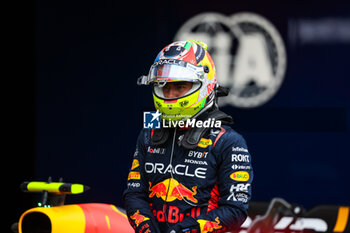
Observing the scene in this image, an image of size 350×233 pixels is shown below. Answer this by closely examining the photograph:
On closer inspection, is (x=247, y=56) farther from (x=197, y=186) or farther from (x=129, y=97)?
(x=197, y=186)

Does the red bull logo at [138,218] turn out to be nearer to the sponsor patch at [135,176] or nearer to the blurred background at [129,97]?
the sponsor patch at [135,176]

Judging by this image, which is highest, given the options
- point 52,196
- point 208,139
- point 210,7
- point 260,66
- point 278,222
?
point 210,7

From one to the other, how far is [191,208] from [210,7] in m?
2.74

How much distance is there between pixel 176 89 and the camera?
2223 millimetres

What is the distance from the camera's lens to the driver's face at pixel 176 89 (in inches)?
86.9

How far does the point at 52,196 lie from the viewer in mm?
2410

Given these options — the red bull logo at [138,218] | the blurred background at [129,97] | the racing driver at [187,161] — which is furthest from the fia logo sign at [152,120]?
the blurred background at [129,97]

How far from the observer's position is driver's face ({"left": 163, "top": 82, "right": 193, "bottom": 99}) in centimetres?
221

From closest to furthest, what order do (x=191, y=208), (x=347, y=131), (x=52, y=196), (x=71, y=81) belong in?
1. (x=191, y=208)
2. (x=52, y=196)
3. (x=347, y=131)
4. (x=71, y=81)

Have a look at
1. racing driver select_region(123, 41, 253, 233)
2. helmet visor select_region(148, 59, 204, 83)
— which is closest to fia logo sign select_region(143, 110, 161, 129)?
racing driver select_region(123, 41, 253, 233)

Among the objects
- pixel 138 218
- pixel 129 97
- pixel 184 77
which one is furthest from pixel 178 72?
pixel 129 97

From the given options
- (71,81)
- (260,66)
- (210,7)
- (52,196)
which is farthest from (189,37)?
(52,196)

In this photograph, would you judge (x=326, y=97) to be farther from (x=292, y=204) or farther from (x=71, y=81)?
(x=71, y=81)

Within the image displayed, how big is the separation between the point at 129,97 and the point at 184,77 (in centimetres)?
260
